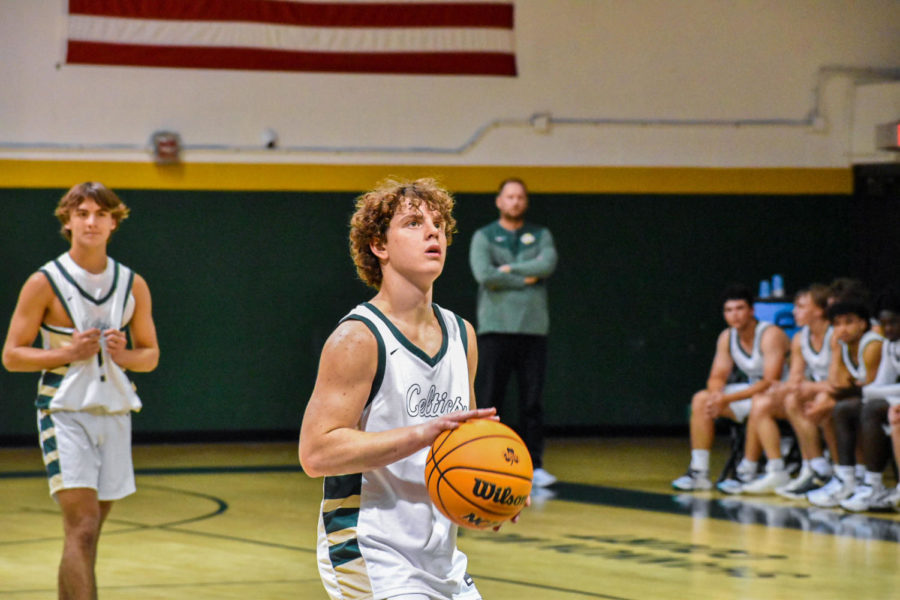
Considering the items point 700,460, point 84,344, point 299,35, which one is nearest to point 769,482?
point 700,460

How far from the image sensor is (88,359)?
15.4ft

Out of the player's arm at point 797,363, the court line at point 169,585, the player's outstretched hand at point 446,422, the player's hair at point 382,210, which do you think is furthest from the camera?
the player's arm at point 797,363

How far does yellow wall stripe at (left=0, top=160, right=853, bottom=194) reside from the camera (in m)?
11.0

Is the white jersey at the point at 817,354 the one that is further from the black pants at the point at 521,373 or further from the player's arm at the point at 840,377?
the black pants at the point at 521,373

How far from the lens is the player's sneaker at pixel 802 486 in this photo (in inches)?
340

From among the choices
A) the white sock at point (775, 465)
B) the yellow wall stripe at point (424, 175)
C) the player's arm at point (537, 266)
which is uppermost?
the yellow wall stripe at point (424, 175)

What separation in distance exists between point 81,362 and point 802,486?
17.3 feet

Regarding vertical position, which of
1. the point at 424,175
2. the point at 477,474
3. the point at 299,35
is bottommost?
the point at 477,474

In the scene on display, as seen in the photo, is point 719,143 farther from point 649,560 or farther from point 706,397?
point 649,560

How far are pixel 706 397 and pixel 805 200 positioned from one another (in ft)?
13.4

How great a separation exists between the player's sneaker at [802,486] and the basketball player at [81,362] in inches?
198

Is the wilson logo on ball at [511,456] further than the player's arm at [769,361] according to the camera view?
No

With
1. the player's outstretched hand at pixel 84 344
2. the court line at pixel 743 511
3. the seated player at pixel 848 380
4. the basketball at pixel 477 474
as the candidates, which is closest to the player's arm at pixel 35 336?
the player's outstretched hand at pixel 84 344

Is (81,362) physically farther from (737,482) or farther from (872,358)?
(737,482)
